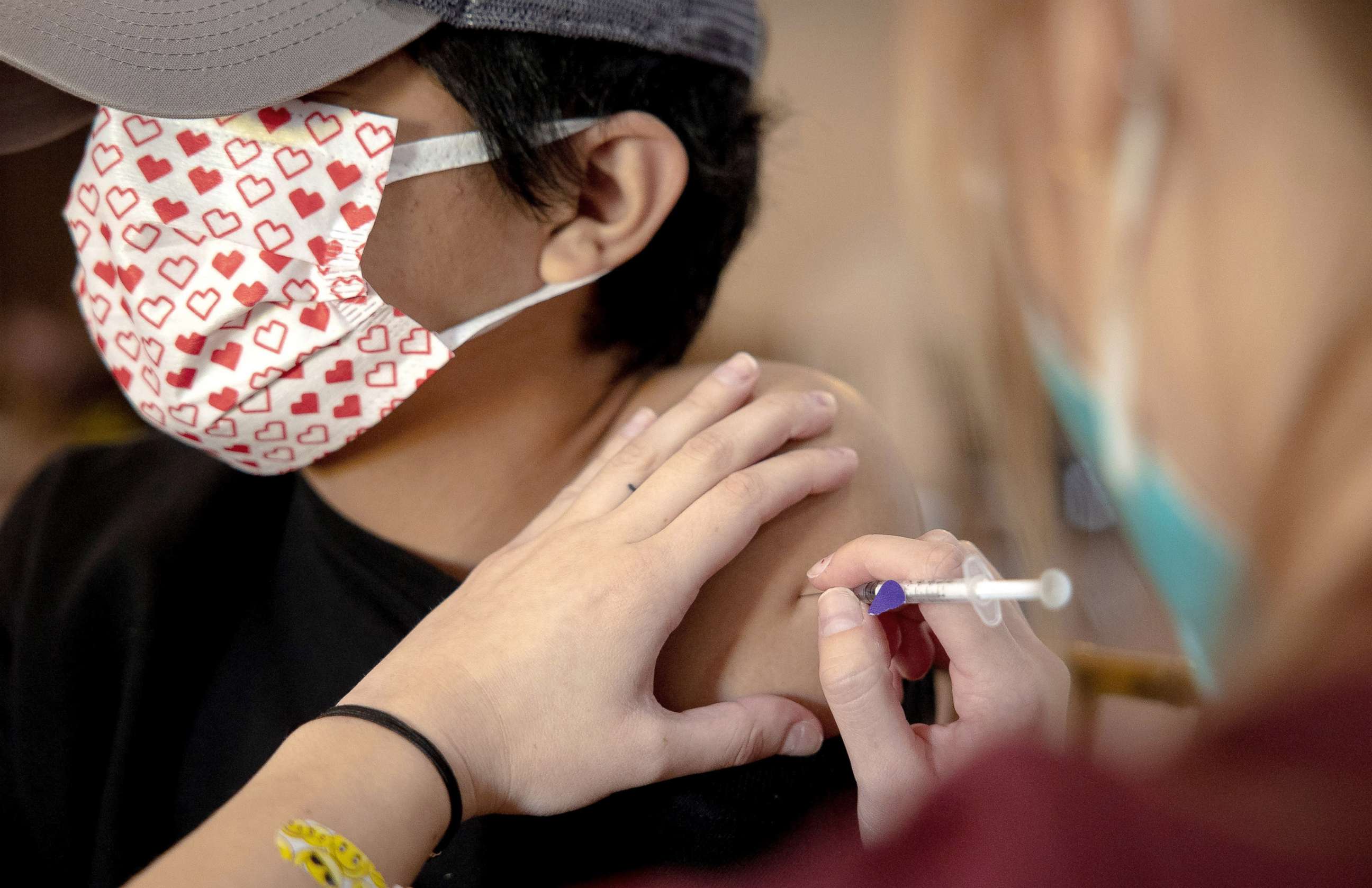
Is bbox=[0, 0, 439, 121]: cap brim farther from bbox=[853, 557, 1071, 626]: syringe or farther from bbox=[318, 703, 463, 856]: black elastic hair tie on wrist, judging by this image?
bbox=[853, 557, 1071, 626]: syringe

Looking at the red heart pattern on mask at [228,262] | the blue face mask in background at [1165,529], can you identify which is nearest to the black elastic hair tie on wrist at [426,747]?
the red heart pattern on mask at [228,262]

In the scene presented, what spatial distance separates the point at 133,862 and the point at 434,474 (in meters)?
0.47

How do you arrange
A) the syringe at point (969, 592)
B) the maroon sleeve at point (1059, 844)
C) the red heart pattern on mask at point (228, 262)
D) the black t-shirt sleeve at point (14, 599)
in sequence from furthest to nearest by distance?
the black t-shirt sleeve at point (14, 599), the red heart pattern on mask at point (228, 262), the syringe at point (969, 592), the maroon sleeve at point (1059, 844)

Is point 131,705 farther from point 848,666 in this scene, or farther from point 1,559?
point 848,666

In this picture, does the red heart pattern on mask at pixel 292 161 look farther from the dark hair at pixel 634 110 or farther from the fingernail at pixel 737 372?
the fingernail at pixel 737 372

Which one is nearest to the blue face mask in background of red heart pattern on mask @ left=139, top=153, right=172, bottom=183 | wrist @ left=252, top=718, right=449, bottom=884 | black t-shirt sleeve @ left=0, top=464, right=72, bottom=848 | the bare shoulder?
the bare shoulder

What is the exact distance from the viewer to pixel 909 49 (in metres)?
1.70

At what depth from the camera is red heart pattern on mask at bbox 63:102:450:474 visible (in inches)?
31.9

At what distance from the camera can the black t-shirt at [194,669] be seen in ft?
2.67

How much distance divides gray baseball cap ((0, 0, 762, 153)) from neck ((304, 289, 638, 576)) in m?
0.28

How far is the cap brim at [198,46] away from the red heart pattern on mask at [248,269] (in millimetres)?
45

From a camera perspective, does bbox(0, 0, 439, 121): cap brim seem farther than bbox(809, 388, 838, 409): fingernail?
No

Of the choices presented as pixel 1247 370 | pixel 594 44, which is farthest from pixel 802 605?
pixel 1247 370

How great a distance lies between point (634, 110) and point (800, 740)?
0.59 meters
